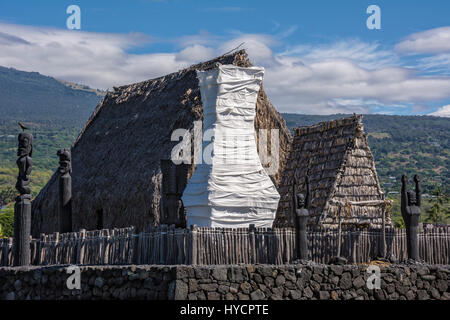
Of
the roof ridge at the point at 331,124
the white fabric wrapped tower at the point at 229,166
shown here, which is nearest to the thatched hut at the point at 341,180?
the roof ridge at the point at 331,124

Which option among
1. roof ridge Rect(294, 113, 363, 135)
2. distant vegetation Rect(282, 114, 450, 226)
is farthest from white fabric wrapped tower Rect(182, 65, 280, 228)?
distant vegetation Rect(282, 114, 450, 226)

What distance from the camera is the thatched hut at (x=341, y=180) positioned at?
1739 cm

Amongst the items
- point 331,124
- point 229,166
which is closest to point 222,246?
point 229,166

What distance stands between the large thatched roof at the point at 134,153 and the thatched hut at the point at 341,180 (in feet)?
5.91

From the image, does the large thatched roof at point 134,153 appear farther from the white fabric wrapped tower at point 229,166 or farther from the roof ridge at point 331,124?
the white fabric wrapped tower at point 229,166

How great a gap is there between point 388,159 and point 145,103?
2235 inches

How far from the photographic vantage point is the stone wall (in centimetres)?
1164

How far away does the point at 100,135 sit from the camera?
993 inches

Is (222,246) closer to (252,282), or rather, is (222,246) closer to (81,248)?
(252,282)

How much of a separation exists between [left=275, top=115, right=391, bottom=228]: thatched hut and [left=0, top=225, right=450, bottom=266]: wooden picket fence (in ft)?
10.7

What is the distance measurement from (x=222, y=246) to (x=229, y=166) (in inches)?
156

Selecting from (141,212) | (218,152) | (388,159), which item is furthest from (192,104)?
(388,159)

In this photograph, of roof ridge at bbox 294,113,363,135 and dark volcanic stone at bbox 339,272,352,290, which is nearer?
dark volcanic stone at bbox 339,272,352,290

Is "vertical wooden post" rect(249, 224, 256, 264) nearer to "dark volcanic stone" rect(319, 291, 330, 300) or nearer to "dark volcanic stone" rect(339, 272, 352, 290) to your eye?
"dark volcanic stone" rect(319, 291, 330, 300)
